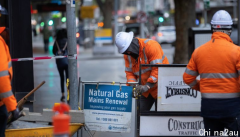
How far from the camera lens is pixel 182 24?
16.9 meters

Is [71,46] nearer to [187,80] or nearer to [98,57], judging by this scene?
[187,80]

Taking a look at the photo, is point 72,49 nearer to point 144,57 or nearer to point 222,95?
point 144,57

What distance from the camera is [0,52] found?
496cm

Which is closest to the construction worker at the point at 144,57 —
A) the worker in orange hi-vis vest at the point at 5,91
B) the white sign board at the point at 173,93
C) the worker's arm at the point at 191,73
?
the white sign board at the point at 173,93

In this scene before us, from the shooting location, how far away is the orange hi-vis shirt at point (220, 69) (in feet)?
15.4

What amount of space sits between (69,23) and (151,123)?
1.92 meters

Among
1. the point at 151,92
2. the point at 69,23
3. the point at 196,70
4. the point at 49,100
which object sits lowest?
the point at 49,100

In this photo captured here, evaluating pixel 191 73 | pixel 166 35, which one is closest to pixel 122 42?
pixel 191 73

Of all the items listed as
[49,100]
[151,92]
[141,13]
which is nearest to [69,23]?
[151,92]

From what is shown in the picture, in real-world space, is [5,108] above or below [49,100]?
above

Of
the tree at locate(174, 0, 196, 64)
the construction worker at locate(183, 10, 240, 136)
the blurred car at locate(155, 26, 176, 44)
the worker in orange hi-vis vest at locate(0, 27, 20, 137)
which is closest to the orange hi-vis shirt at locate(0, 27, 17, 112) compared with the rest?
the worker in orange hi-vis vest at locate(0, 27, 20, 137)

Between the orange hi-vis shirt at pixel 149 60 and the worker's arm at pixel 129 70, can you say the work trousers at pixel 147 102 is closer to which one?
the orange hi-vis shirt at pixel 149 60

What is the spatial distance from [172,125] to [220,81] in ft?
5.23

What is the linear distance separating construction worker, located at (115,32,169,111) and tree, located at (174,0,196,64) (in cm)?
1037
